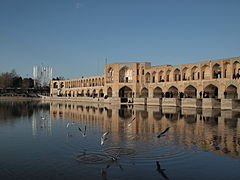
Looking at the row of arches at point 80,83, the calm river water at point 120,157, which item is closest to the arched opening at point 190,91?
the calm river water at point 120,157

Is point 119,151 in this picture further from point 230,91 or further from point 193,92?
point 193,92

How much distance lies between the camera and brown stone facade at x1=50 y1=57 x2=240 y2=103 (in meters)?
26.6

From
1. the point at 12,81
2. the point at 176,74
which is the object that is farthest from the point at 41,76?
the point at 176,74

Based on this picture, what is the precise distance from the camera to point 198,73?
3300 cm

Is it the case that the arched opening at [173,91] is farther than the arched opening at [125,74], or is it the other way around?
the arched opening at [125,74]

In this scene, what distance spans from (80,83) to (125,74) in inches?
865

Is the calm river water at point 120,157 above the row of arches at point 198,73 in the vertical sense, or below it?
below

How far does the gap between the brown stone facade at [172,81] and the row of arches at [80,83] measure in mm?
361

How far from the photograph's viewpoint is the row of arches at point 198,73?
26878 millimetres

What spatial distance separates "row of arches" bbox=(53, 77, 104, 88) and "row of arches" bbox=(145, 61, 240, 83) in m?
16.6

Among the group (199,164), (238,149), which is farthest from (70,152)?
(238,149)

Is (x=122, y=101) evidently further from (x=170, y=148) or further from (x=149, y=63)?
(x=170, y=148)

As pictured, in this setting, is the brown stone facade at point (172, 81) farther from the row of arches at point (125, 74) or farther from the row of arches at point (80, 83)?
the row of arches at point (80, 83)

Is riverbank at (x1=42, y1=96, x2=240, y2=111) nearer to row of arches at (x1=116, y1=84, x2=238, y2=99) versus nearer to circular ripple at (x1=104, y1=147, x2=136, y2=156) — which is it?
row of arches at (x1=116, y1=84, x2=238, y2=99)
